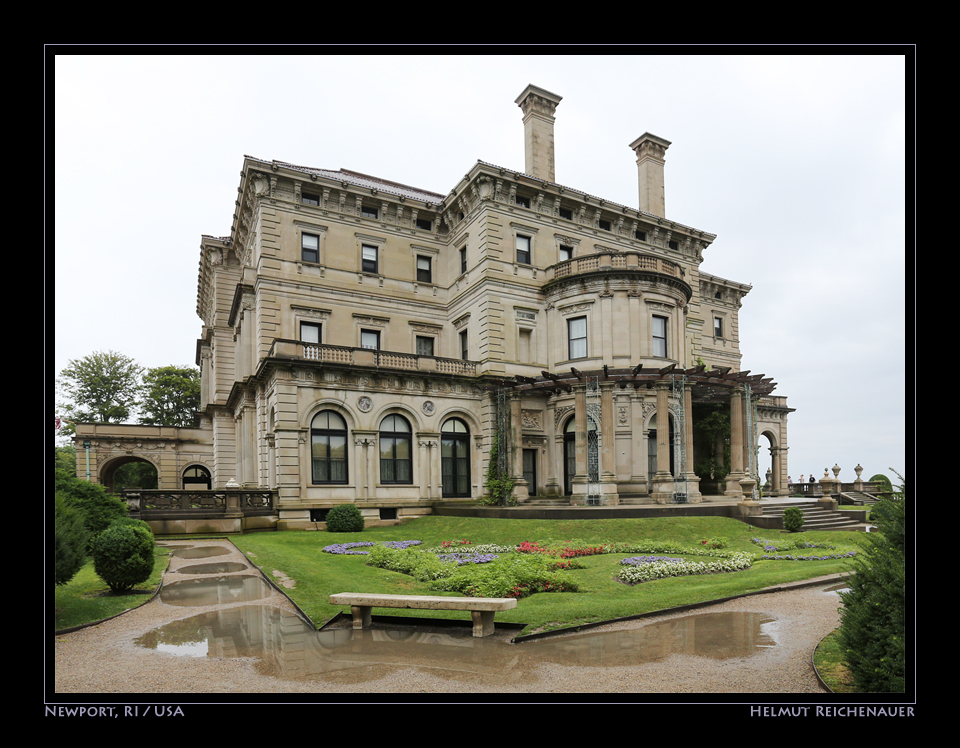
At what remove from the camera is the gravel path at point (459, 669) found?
6.91 metres

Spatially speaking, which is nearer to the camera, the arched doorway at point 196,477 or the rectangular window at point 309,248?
the rectangular window at point 309,248

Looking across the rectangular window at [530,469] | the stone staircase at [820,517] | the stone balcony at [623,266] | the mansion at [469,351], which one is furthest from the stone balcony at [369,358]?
the stone staircase at [820,517]

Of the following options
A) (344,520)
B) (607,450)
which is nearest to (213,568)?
(344,520)

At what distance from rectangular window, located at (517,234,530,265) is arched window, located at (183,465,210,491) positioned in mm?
31155

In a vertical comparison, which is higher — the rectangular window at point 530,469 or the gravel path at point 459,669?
the gravel path at point 459,669

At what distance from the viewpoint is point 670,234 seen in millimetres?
40844

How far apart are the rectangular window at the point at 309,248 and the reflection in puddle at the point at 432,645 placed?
2581cm

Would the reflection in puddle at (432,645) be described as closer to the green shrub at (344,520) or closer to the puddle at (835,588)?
the puddle at (835,588)

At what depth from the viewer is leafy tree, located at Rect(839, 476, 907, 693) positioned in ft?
18.5

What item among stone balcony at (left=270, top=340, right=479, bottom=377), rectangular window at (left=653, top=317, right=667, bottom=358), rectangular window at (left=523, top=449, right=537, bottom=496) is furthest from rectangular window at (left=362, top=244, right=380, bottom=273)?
rectangular window at (left=653, top=317, right=667, bottom=358)

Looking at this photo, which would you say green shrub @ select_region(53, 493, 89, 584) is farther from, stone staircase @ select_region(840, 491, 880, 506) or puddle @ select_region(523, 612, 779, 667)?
stone staircase @ select_region(840, 491, 880, 506)
